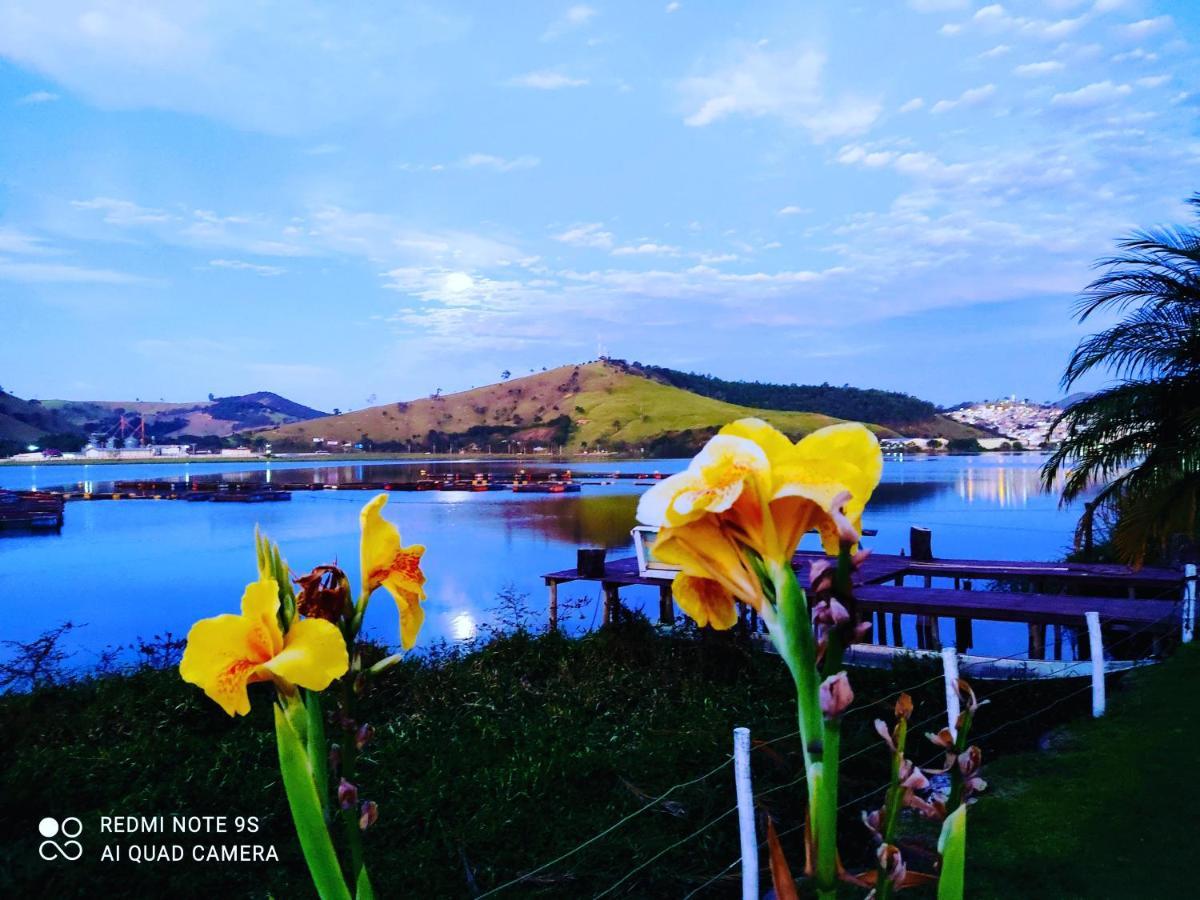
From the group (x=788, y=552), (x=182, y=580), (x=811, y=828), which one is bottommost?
(x=182, y=580)

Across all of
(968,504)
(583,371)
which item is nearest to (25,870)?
(968,504)

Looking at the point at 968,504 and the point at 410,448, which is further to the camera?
the point at 410,448

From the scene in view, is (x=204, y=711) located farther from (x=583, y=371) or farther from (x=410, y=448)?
(x=583, y=371)

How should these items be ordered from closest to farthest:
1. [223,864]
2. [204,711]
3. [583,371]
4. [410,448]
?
[223,864]
[204,711]
[410,448]
[583,371]

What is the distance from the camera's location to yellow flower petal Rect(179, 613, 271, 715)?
2.26 feet

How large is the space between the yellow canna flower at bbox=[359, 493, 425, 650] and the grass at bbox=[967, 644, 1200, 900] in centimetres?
339

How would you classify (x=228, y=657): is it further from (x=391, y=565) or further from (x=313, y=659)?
(x=391, y=565)

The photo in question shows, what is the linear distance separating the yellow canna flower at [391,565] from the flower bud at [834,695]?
1.43ft

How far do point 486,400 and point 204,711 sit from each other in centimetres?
12018

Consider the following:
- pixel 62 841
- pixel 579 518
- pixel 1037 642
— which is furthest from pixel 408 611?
pixel 579 518

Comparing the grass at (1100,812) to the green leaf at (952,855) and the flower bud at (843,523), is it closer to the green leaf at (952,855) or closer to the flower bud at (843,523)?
the green leaf at (952,855)

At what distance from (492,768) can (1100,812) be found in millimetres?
3247

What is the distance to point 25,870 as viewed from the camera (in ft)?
12.1

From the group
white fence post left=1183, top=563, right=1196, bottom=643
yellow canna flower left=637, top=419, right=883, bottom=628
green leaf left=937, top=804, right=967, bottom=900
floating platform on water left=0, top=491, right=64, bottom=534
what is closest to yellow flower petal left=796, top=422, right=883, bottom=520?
yellow canna flower left=637, top=419, right=883, bottom=628
